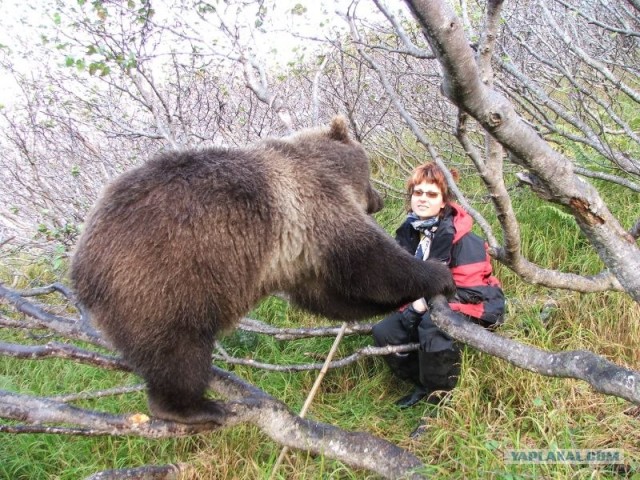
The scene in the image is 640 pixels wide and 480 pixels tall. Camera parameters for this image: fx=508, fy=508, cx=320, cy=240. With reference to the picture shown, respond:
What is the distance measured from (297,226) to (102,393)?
5.36ft

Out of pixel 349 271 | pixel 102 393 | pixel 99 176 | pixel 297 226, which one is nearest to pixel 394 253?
pixel 349 271

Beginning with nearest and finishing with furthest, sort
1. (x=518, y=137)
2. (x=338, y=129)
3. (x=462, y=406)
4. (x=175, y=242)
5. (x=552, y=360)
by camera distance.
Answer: (x=518, y=137) < (x=552, y=360) < (x=175, y=242) < (x=462, y=406) < (x=338, y=129)

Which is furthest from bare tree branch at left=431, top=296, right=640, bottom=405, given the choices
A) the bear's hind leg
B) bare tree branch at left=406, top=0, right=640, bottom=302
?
the bear's hind leg

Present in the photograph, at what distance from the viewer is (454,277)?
3244 mm

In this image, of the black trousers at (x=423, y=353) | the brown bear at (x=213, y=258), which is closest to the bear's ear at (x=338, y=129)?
the brown bear at (x=213, y=258)

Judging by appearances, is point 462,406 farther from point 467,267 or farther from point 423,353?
point 467,267

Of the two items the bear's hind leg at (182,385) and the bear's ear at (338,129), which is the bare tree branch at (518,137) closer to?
the bear's hind leg at (182,385)

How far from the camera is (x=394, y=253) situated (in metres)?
2.78

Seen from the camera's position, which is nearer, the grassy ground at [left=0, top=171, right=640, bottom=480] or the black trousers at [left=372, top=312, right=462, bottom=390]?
the grassy ground at [left=0, top=171, right=640, bottom=480]

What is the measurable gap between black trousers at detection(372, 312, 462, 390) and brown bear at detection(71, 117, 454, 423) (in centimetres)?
40

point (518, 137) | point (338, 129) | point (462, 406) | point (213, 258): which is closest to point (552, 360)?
point (518, 137)

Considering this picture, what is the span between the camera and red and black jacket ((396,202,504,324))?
3.17m

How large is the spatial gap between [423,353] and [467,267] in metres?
0.61

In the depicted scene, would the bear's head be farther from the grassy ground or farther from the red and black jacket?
the grassy ground
